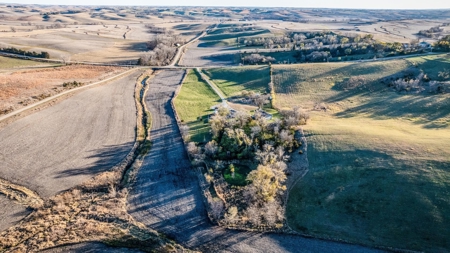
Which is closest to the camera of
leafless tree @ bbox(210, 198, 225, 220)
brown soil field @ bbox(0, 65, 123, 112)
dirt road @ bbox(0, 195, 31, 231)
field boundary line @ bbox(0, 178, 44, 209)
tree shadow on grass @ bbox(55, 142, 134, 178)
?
dirt road @ bbox(0, 195, 31, 231)

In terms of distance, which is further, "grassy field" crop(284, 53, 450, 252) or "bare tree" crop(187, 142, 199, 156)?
"bare tree" crop(187, 142, 199, 156)

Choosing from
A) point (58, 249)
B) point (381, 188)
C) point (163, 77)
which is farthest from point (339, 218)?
point (163, 77)

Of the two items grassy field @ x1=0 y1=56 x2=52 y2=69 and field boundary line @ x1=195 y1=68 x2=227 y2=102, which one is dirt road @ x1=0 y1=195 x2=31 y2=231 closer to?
field boundary line @ x1=195 y1=68 x2=227 y2=102

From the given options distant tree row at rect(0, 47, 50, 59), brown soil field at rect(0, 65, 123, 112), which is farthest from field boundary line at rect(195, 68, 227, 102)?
distant tree row at rect(0, 47, 50, 59)

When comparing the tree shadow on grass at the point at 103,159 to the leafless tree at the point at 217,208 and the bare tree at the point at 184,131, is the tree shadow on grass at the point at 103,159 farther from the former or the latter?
the leafless tree at the point at 217,208

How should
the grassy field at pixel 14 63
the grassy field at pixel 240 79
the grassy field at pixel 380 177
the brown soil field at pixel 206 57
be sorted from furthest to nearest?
the brown soil field at pixel 206 57 → the grassy field at pixel 14 63 → the grassy field at pixel 240 79 → the grassy field at pixel 380 177

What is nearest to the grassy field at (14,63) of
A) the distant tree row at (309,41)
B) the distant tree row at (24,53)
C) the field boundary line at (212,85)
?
the distant tree row at (24,53)
